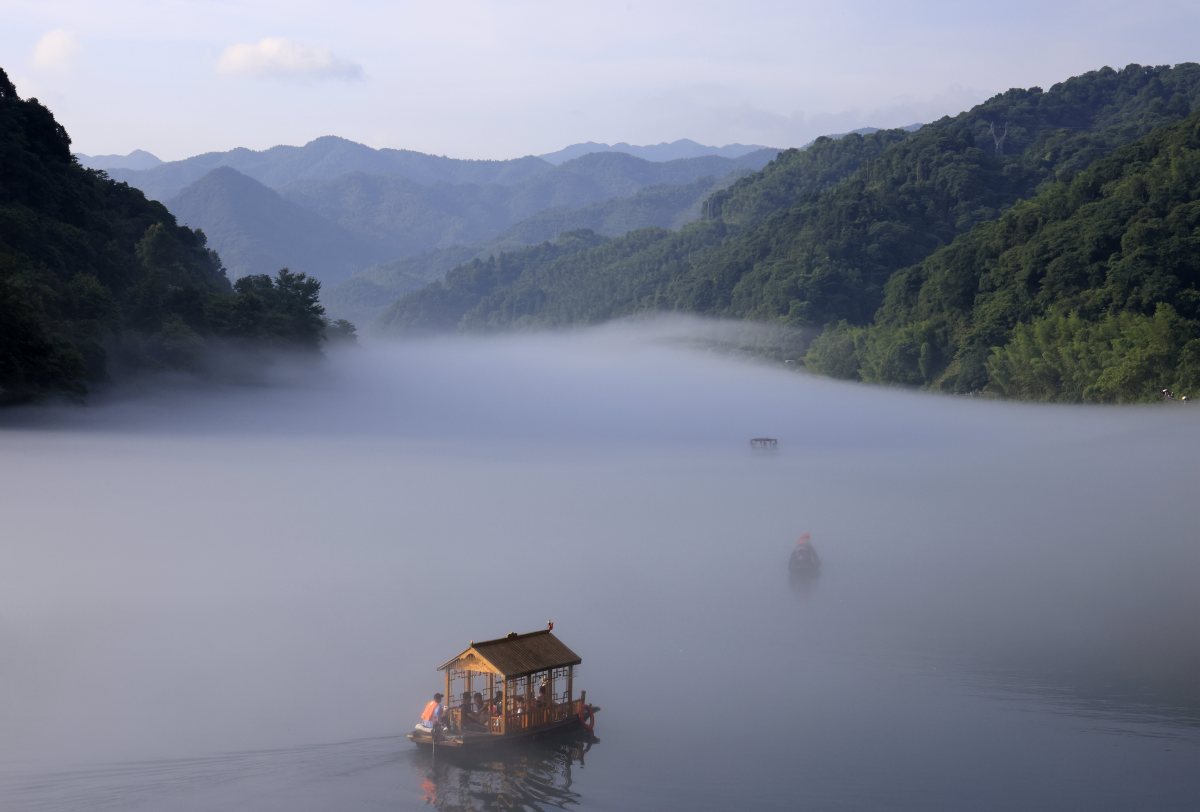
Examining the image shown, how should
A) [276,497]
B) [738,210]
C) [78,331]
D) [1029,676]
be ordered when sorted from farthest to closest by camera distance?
[738,210] < [78,331] < [276,497] < [1029,676]

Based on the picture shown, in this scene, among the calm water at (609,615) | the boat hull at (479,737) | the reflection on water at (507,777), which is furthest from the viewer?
the boat hull at (479,737)

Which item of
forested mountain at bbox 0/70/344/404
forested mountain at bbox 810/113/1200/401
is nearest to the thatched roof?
forested mountain at bbox 0/70/344/404

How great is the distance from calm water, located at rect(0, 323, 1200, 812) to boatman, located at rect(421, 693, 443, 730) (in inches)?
22.2

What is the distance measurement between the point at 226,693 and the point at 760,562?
17430 millimetres

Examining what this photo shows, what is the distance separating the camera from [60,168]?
6131cm

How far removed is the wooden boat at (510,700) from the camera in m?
20.0

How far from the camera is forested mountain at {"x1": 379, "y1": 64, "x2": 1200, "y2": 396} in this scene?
102750 mm

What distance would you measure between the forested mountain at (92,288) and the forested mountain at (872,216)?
129 feet

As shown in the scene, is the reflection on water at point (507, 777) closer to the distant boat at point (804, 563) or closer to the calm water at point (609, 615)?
the calm water at point (609, 615)

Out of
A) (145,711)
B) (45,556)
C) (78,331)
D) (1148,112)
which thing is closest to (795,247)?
(1148,112)

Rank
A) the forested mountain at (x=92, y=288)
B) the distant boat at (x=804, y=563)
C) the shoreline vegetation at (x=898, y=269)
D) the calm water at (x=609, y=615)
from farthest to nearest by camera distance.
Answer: the shoreline vegetation at (x=898, y=269), the forested mountain at (x=92, y=288), the distant boat at (x=804, y=563), the calm water at (x=609, y=615)

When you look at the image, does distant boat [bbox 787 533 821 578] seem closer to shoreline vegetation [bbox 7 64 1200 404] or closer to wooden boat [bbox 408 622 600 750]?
wooden boat [bbox 408 622 600 750]

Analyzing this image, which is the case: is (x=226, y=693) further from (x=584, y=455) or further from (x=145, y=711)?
(x=584, y=455)

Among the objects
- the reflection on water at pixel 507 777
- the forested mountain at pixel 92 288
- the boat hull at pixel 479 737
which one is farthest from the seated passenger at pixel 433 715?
the forested mountain at pixel 92 288
